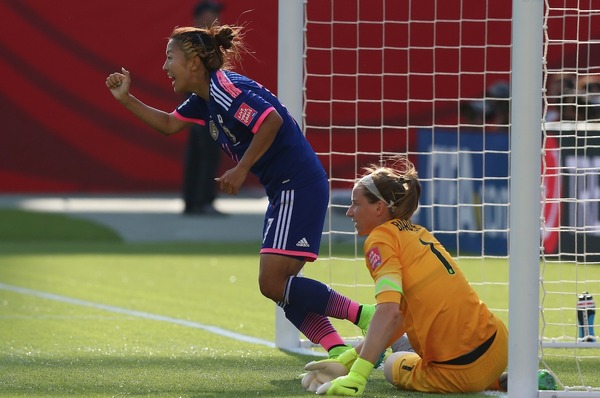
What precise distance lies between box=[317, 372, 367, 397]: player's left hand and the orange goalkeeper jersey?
35 centimetres

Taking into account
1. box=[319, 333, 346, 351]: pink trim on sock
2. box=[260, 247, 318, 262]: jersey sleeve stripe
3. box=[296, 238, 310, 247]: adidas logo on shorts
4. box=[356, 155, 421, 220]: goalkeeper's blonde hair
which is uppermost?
box=[356, 155, 421, 220]: goalkeeper's blonde hair

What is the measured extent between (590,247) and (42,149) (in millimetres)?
9089

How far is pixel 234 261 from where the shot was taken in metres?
12.3

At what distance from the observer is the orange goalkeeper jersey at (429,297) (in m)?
5.18

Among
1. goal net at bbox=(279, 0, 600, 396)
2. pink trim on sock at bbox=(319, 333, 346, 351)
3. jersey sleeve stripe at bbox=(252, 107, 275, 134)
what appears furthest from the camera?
goal net at bbox=(279, 0, 600, 396)

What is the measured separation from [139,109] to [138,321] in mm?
2330

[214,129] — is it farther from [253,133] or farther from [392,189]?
[392,189]

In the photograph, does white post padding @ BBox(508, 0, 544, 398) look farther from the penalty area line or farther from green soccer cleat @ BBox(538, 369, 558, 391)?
the penalty area line

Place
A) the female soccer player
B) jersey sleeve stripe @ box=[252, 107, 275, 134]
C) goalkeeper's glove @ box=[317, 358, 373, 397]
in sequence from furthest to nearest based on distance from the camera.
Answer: the female soccer player → jersey sleeve stripe @ box=[252, 107, 275, 134] → goalkeeper's glove @ box=[317, 358, 373, 397]

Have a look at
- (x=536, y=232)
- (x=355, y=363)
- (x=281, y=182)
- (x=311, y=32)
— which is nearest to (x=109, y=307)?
(x=281, y=182)

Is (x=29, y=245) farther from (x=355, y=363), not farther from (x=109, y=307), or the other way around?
(x=355, y=363)

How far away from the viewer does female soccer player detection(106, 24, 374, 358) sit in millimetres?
5652

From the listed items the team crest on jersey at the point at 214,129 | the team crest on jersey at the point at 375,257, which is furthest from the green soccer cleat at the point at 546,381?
the team crest on jersey at the point at 214,129

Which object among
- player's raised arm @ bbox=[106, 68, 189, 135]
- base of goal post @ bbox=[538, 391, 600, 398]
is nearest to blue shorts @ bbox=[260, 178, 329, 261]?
player's raised arm @ bbox=[106, 68, 189, 135]
